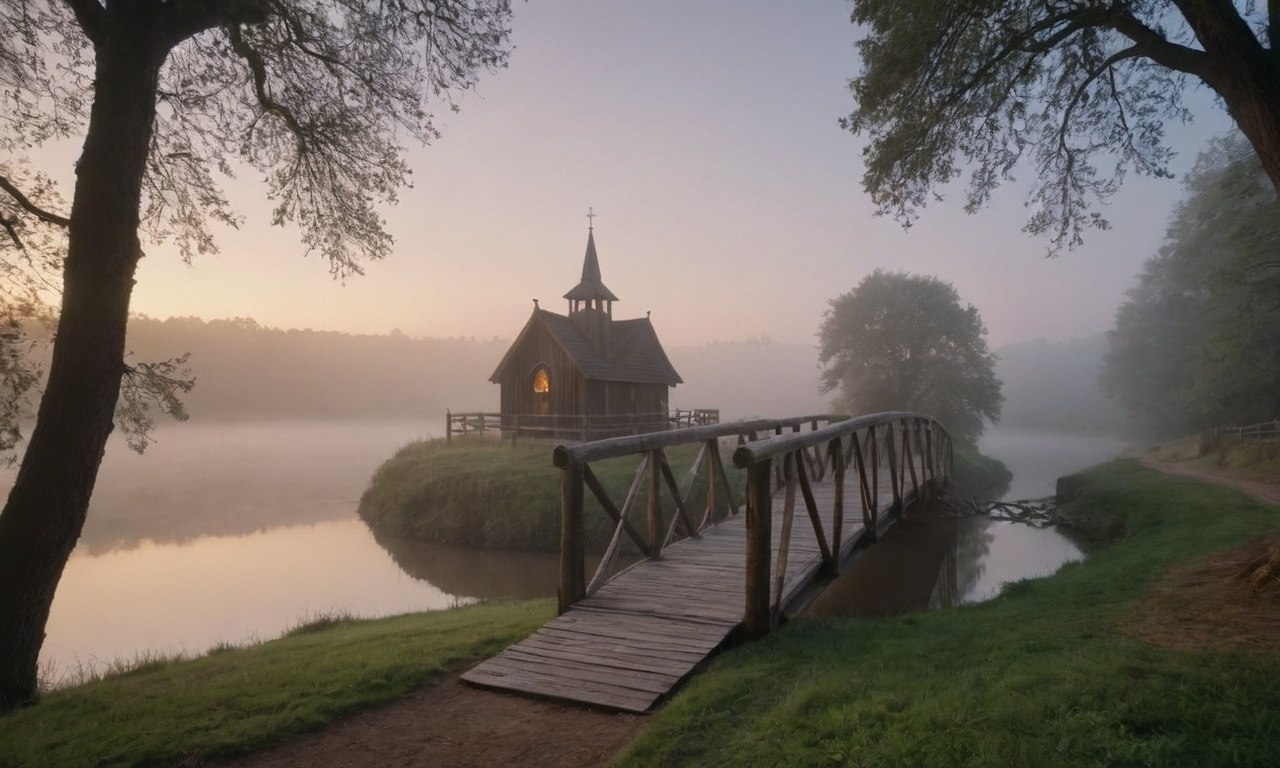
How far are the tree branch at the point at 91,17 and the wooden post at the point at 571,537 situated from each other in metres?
6.61

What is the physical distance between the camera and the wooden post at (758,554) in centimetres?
600

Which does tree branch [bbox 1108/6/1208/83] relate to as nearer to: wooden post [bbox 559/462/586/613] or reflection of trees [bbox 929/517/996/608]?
A: wooden post [bbox 559/462/586/613]

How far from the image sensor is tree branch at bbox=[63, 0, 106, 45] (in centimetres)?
691

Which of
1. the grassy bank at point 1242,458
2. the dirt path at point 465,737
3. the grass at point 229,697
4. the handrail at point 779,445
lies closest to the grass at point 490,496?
the handrail at point 779,445

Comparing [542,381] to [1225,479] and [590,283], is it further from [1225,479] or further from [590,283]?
[1225,479]

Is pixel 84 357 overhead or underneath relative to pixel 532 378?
underneath

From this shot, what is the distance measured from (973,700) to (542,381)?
26225mm

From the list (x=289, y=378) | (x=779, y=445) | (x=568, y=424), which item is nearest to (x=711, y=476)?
(x=779, y=445)

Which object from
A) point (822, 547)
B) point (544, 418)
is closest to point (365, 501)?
point (544, 418)

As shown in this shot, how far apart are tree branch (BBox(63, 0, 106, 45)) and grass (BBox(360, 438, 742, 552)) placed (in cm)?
1491

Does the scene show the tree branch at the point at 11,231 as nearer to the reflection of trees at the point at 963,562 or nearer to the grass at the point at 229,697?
the grass at the point at 229,697

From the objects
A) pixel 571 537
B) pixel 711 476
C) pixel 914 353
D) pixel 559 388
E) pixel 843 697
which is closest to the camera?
pixel 843 697

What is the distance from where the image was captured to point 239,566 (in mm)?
19172

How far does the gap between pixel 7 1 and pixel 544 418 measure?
22374 mm
